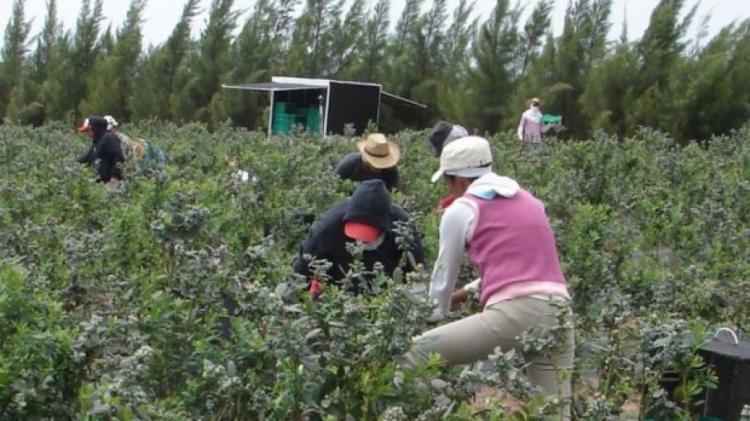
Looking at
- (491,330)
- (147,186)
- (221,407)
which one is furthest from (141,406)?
(147,186)

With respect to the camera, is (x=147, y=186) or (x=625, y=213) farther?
(x=625, y=213)

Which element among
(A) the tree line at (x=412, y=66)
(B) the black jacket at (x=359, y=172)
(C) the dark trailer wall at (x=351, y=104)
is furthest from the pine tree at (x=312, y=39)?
(B) the black jacket at (x=359, y=172)

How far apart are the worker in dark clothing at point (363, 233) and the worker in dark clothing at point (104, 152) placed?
5110mm

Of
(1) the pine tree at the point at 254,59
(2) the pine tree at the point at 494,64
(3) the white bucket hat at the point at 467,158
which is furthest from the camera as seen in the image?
(1) the pine tree at the point at 254,59

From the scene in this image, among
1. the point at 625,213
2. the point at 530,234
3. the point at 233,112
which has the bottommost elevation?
the point at 233,112

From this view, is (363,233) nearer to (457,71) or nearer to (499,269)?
(499,269)

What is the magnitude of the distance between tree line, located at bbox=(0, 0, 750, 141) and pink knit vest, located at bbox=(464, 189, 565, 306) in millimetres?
19347

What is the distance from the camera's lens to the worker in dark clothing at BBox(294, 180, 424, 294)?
474 centimetres

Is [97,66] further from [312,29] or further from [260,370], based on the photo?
[260,370]

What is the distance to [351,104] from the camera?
2283 centimetres

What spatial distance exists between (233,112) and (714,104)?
43.4 feet

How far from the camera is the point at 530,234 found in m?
4.02

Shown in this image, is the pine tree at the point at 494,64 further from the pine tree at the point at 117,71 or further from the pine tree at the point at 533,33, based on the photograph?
the pine tree at the point at 117,71

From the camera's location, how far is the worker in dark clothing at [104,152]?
387 inches
